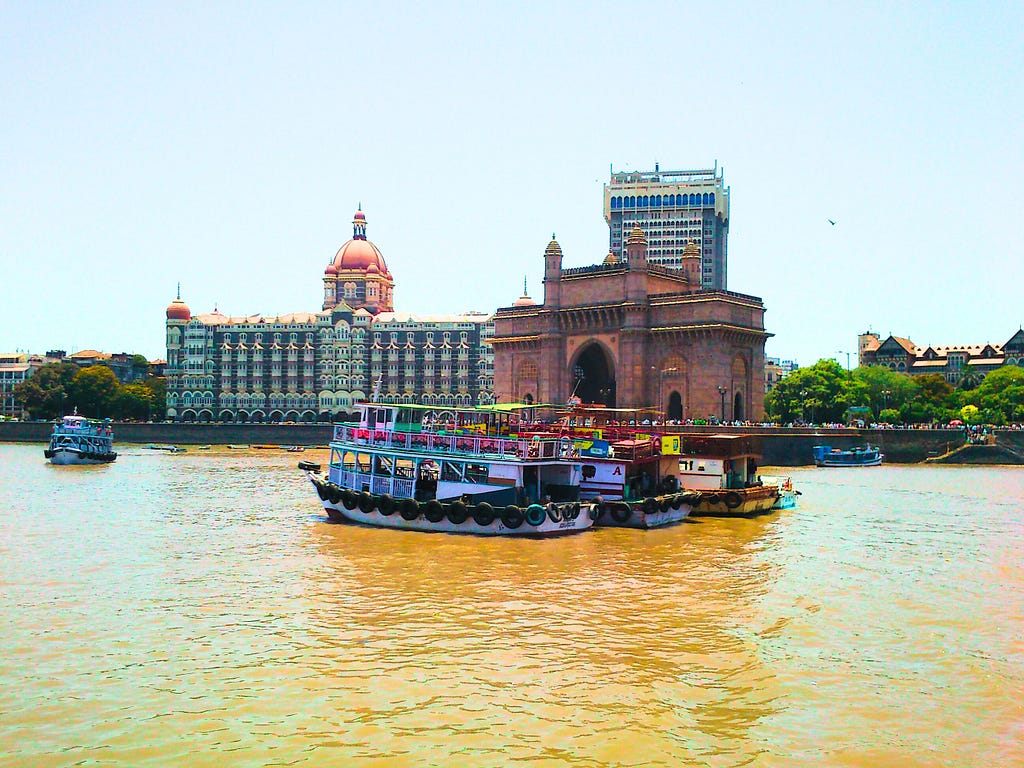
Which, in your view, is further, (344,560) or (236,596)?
(344,560)

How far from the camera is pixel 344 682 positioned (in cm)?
1731

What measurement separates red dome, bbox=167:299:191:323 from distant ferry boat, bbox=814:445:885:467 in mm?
102947

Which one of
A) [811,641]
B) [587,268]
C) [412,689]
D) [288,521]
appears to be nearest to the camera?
[412,689]

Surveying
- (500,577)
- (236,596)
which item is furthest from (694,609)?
(236,596)

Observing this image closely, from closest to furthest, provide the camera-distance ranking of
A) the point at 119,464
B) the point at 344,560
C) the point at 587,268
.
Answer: the point at 344,560
the point at 119,464
the point at 587,268

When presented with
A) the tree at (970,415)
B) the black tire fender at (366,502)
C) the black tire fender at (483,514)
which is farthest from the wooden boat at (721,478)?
the tree at (970,415)

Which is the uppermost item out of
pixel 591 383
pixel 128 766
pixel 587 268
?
pixel 587 268

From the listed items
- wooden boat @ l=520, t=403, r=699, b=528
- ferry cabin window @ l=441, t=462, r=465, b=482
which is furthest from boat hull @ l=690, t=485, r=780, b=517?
ferry cabin window @ l=441, t=462, r=465, b=482

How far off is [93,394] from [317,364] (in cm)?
2999

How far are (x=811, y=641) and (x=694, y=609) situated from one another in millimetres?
3282

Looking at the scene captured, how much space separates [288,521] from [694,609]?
20.3 m

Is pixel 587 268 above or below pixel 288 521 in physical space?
above

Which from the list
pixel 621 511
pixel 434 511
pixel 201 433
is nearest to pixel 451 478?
pixel 434 511

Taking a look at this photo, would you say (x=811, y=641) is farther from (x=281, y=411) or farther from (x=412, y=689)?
(x=281, y=411)
